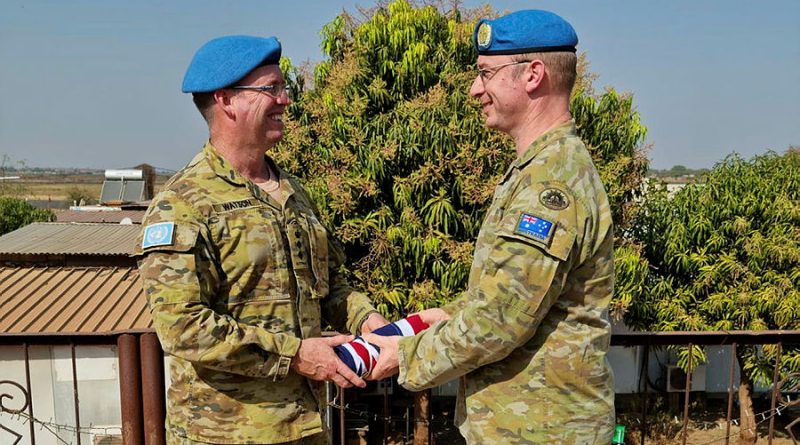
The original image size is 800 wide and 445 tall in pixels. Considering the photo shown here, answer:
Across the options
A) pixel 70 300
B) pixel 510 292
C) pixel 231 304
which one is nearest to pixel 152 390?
pixel 231 304

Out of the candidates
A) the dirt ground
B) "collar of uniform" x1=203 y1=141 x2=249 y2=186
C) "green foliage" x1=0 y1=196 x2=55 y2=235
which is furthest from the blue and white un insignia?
"green foliage" x1=0 y1=196 x2=55 y2=235

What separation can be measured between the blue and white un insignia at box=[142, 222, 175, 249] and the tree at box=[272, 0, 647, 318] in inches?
200

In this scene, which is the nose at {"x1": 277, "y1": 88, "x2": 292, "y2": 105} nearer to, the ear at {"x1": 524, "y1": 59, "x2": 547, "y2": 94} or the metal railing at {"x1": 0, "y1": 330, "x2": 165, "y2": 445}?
the ear at {"x1": 524, "y1": 59, "x2": 547, "y2": 94}

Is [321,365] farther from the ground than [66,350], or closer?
farther from the ground

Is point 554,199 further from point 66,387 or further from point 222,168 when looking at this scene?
point 66,387

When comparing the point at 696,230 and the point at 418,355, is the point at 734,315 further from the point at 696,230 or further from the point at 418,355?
the point at 418,355

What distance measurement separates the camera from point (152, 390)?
8.20 ft

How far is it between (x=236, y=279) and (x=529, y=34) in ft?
3.87

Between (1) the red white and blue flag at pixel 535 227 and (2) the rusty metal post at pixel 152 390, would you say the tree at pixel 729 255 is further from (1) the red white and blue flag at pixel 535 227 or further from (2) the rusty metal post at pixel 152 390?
(1) the red white and blue flag at pixel 535 227

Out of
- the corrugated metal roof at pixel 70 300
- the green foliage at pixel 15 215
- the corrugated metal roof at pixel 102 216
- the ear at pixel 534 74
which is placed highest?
the green foliage at pixel 15 215

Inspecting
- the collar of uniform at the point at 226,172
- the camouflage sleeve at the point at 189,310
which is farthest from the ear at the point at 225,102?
the camouflage sleeve at the point at 189,310

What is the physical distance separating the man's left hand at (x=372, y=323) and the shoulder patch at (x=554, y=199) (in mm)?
899

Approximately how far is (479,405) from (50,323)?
309 inches

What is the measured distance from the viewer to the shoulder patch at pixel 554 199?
1569 mm
